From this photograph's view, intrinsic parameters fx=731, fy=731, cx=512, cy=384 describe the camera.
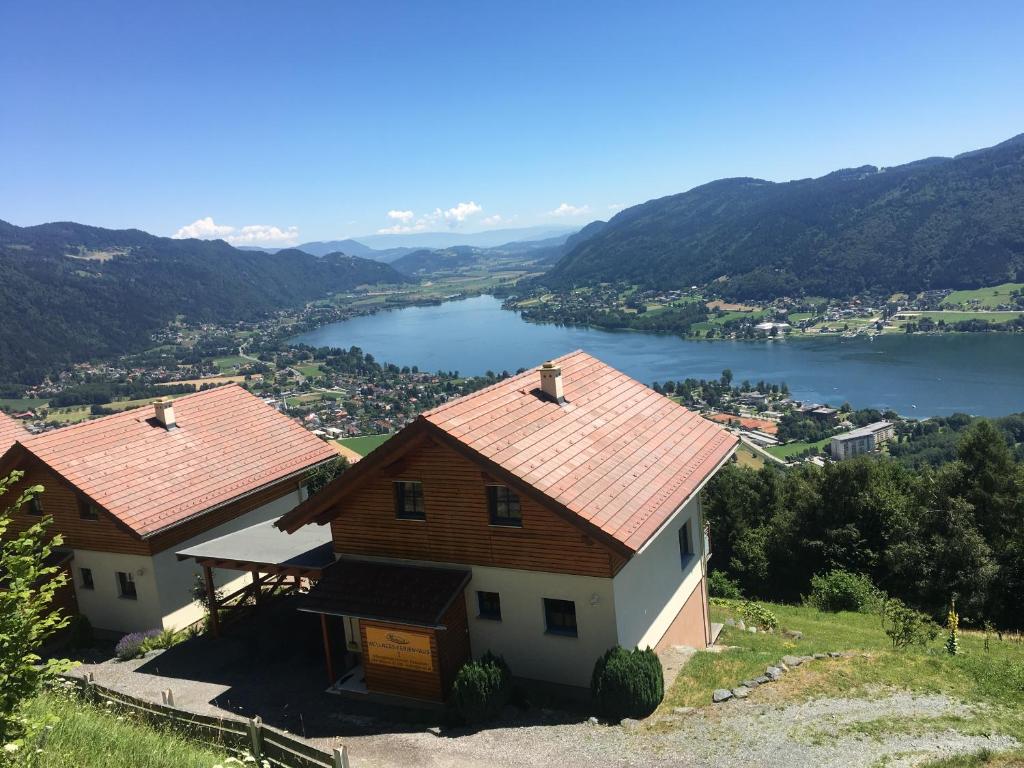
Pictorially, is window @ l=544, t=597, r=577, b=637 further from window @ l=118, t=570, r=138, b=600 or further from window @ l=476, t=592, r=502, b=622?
window @ l=118, t=570, r=138, b=600

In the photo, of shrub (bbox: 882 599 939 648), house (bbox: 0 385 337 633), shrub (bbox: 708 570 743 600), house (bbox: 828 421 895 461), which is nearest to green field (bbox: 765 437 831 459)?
house (bbox: 828 421 895 461)

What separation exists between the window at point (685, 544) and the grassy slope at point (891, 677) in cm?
216

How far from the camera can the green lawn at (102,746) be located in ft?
23.3

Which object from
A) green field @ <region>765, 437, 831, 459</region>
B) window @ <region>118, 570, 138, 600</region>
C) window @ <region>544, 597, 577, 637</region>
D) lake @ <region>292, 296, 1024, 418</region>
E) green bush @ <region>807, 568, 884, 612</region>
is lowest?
green field @ <region>765, 437, 831, 459</region>

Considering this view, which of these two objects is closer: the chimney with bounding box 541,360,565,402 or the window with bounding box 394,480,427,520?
the window with bounding box 394,480,427,520

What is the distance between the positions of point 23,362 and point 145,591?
17230cm

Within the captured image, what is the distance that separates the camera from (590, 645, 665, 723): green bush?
11.2m

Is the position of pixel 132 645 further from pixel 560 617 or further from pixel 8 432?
pixel 8 432

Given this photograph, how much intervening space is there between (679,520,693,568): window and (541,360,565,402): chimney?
13.2 ft

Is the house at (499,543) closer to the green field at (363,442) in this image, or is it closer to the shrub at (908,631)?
the shrub at (908,631)

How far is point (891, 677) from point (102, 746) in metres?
11.0

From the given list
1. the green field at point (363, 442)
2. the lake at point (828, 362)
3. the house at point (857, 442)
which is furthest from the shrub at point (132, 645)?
the lake at point (828, 362)

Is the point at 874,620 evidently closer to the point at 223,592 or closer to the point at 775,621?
the point at 775,621

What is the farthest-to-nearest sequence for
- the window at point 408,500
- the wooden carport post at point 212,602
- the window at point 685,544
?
the wooden carport post at point 212,602 < the window at point 685,544 < the window at point 408,500
